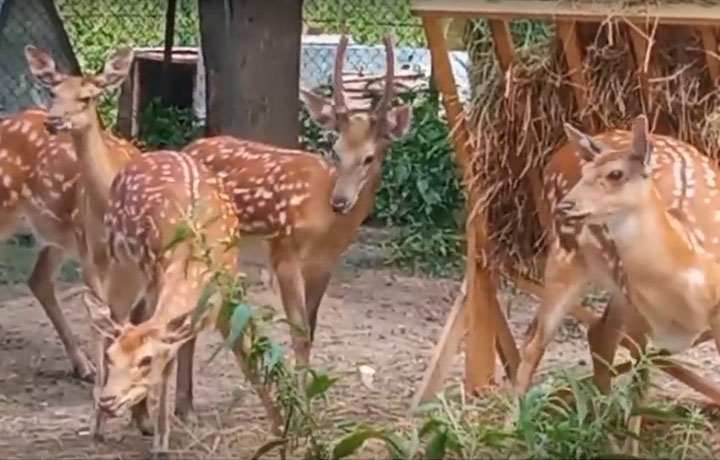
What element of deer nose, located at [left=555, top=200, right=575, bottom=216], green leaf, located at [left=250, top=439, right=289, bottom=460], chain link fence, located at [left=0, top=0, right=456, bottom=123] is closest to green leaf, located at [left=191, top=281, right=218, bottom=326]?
green leaf, located at [left=250, top=439, right=289, bottom=460]

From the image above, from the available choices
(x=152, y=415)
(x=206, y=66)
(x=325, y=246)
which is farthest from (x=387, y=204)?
(x=152, y=415)

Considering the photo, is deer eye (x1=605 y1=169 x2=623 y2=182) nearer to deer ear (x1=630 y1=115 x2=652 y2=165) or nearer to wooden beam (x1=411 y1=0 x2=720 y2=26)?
deer ear (x1=630 y1=115 x2=652 y2=165)

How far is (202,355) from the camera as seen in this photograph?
6934mm

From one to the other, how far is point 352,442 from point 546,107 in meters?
1.75

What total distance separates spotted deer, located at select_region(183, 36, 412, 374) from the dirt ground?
1.34 feet

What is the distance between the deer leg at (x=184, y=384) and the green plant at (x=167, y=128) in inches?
173

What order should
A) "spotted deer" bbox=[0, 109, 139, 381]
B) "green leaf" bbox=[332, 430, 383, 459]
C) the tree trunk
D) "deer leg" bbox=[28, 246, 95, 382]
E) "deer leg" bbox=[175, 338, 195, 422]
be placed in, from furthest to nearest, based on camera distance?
1. the tree trunk
2. "deer leg" bbox=[28, 246, 95, 382]
3. "spotted deer" bbox=[0, 109, 139, 381]
4. "deer leg" bbox=[175, 338, 195, 422]
5. "green leaf" bbox=[332, 430, 383, 459]

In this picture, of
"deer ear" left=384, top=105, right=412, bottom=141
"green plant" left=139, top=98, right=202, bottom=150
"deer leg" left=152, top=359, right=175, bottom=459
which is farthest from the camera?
"green plant" left=139, top=98, right=202, bottom=150

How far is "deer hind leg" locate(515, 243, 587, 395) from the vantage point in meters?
5.47

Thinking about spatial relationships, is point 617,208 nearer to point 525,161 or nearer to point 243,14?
point 525,161

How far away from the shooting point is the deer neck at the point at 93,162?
6008 millimetres

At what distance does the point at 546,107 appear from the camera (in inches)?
230

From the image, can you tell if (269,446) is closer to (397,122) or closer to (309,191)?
(309,191)

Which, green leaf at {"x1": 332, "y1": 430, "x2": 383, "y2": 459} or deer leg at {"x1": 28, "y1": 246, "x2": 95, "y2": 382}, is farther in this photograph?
deer leg at {"x1": 28, "y1": 246, "x2": 95, "y2": 382}
